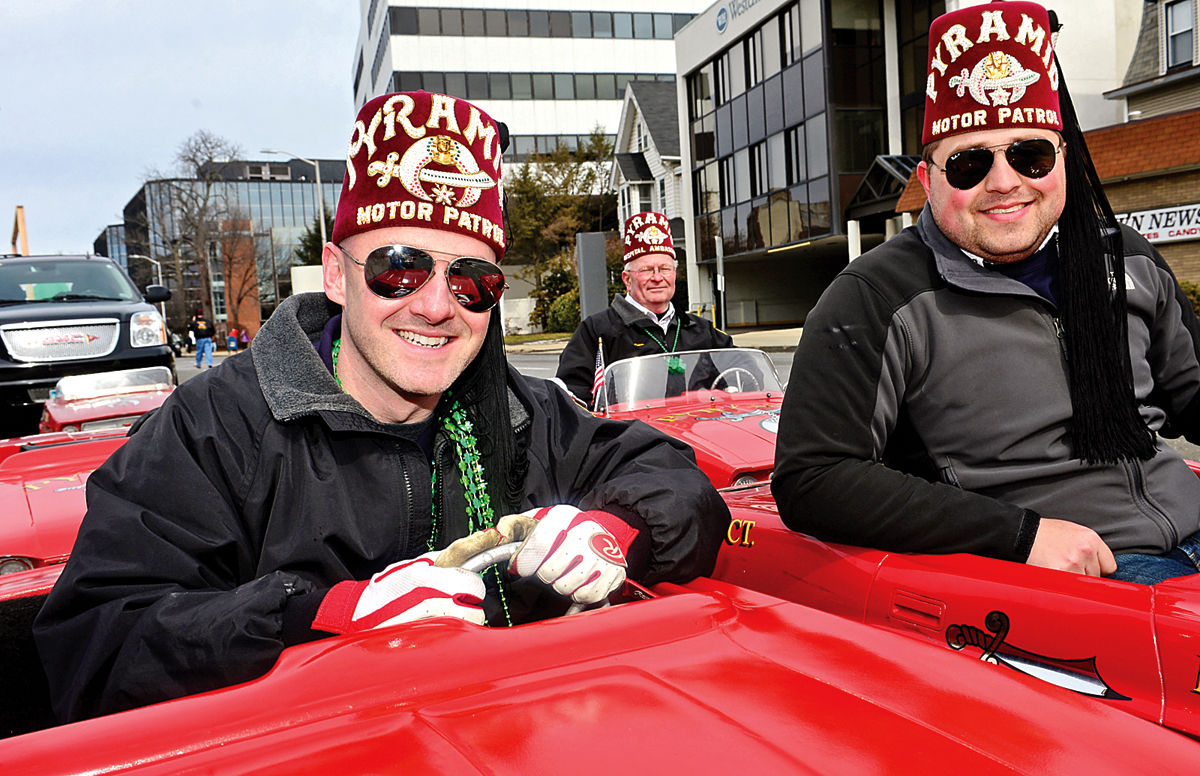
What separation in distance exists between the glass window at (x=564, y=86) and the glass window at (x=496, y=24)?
392 cm

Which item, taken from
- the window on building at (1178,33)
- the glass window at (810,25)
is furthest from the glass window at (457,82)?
the window on building at (1178,33)

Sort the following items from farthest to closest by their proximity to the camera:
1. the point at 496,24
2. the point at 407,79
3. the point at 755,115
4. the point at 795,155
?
the point at 496,24 → the point at 407,79 → the point at 755,115 → the point at 795,155

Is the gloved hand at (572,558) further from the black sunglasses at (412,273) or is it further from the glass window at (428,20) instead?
the glass window at (428,20)

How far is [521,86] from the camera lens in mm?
55906

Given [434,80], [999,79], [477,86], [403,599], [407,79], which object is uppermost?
[434,80]

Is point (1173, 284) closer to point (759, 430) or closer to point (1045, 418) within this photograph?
point (1045, 418)

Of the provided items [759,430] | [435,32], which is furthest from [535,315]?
[759,430]

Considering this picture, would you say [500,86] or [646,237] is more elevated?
[500,86]

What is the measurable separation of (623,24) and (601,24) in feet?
4.63

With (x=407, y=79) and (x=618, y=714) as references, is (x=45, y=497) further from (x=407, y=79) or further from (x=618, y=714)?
(x=407, y=79)

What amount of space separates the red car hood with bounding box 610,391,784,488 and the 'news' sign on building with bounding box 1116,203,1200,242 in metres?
15.5

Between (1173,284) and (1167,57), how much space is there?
75.1 ft

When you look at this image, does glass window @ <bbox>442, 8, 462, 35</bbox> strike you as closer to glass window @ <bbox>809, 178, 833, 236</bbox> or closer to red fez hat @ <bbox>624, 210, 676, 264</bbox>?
glass window @ <bbox>809, 178, 833, 236</bbox>

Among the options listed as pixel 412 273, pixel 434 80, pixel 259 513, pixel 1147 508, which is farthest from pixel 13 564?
pixel 434 80
